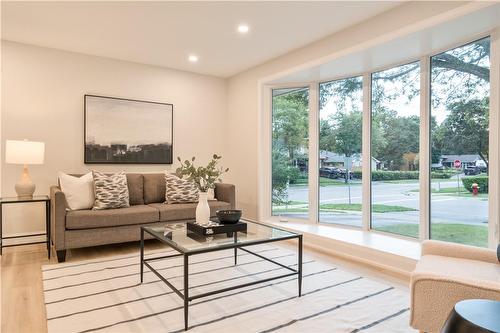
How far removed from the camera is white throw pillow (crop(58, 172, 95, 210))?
3.54 metres

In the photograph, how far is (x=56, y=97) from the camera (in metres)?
4.01

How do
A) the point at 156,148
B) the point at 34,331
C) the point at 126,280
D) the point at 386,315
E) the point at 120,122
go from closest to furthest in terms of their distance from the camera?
1. the point at 34,331
2. the point at 386,315
3. the point at 126,280
4. the point at 120,122
5. the point at 156,148

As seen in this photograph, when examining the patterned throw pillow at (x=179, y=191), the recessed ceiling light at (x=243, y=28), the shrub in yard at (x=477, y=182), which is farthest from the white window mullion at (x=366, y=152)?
the patterned throw pillow at (x=179, y=191)

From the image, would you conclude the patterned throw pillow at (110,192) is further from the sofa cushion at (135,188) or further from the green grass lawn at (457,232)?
the green grass lawn at (457,232)

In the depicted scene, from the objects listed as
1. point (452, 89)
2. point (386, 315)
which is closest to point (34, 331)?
point (386, 315)

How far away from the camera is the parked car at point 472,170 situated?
2885 millimetres

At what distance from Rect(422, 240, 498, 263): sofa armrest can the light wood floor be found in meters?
0.62

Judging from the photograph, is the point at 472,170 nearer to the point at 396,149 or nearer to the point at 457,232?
the point at 457,232

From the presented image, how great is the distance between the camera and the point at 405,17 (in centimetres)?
285

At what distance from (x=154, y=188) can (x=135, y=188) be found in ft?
0.82

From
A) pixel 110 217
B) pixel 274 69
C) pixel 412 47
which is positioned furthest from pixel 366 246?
pixel 110 217

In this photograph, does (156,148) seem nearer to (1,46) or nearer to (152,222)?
(152,222)

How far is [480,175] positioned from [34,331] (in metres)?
3.62

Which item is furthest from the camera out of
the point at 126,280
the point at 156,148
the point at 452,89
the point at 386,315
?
the point at 156,148
